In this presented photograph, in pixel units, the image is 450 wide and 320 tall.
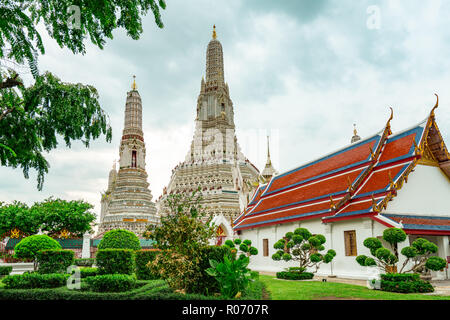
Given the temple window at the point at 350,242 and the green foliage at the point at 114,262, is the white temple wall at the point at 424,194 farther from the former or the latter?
the green foliage at the point at 114,262

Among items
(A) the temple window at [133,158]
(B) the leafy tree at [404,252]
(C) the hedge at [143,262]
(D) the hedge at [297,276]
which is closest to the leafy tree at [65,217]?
(A) the temple window at [133,158]

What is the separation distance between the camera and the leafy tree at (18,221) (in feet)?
109

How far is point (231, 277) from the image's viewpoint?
9289 millimetres

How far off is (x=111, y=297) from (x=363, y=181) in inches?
489

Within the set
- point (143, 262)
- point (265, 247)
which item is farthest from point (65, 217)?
point (143, 262)

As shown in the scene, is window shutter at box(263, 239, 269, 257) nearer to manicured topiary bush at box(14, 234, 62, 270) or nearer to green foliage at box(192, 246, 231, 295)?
manicured topiary bush at box(14, 234, 62, 270)

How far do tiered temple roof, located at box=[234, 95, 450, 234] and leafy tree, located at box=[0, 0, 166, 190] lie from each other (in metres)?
10.8

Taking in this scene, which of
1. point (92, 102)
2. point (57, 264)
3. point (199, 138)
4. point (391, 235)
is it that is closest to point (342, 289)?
point (391, 235)

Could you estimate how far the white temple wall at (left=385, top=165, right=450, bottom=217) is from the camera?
15031mm

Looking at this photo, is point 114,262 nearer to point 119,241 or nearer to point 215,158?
point 119,241

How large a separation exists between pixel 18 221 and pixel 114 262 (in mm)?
25618

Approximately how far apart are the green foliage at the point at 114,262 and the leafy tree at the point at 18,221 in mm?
24618

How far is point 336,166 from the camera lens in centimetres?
2012

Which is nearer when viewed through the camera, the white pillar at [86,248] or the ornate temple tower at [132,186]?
the white pillar at [86,248]
